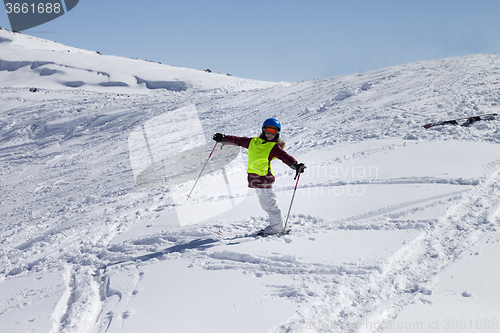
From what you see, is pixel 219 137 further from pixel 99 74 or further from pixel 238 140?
pixel 99 74

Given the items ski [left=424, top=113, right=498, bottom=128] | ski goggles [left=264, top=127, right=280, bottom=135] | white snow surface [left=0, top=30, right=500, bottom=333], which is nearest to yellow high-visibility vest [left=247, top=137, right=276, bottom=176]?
ski goggles [left=264, top=127, right=280, bottom=135]

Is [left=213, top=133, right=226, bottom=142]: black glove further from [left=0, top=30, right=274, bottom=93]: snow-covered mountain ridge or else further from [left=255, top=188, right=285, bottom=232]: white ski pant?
[left=0, top=30, right=274, bottom=93]: snow-covered mountain ridge

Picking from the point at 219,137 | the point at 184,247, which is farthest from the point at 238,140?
the point at 184,247

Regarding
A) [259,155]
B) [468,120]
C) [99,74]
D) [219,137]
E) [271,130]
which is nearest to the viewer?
[271,130]

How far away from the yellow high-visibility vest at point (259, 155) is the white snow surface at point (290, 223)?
1.01 metres

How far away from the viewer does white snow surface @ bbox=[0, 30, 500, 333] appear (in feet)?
10.2

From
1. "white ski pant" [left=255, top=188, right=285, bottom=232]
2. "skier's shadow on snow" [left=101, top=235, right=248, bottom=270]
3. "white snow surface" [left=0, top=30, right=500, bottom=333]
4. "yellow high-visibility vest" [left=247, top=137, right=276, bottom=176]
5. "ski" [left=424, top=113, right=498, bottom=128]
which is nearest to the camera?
"white snow surface" [left=0, top=30, right=500, bottom=333]

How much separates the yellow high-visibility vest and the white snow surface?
1.01 meters

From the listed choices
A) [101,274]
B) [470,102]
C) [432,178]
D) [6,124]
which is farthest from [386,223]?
[6,124]

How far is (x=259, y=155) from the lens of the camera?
4.63 metres

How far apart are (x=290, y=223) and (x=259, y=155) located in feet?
4.23

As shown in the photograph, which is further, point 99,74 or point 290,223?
point 99,74

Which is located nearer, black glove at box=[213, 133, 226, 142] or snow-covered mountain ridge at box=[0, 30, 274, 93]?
black glove at box=[213, 133, 226, 142]

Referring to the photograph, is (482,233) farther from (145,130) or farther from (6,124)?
(6,124)
